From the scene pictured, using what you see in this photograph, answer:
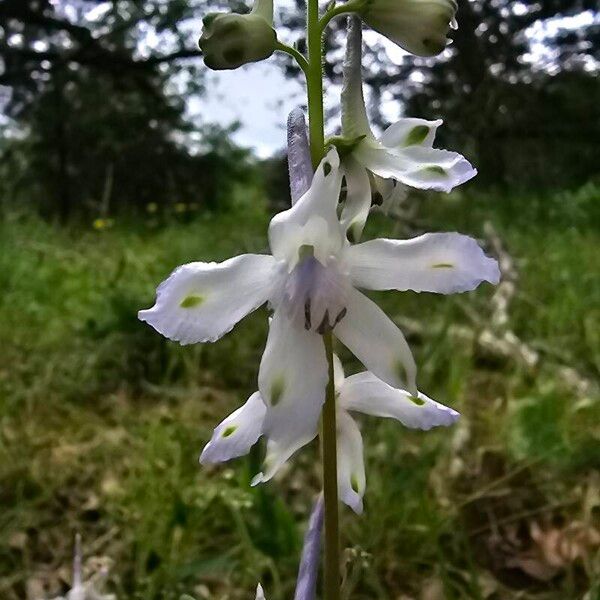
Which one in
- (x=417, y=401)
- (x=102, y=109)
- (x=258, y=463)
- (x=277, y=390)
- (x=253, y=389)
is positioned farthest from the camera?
(x=102, y=109)

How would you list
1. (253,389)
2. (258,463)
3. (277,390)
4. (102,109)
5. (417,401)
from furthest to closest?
(102,109), (253,389), (258,463), (417,401), (277,390)

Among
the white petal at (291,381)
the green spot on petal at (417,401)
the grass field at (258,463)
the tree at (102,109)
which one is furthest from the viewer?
the tree at (102,109)

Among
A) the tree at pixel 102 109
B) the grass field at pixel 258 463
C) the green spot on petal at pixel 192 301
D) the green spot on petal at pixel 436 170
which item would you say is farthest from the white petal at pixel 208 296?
the tree at pixel 102 109

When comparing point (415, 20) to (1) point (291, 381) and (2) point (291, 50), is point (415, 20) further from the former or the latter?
(1) point (291, 381)

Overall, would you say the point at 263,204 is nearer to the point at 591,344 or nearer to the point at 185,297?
the point at 591,344

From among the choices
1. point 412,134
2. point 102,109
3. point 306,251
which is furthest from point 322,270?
point 102,109

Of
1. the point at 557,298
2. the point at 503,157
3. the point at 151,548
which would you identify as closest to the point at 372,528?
the point at 151,548

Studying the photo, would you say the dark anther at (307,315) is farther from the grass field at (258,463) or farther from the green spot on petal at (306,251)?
the grass field at (258,463)
